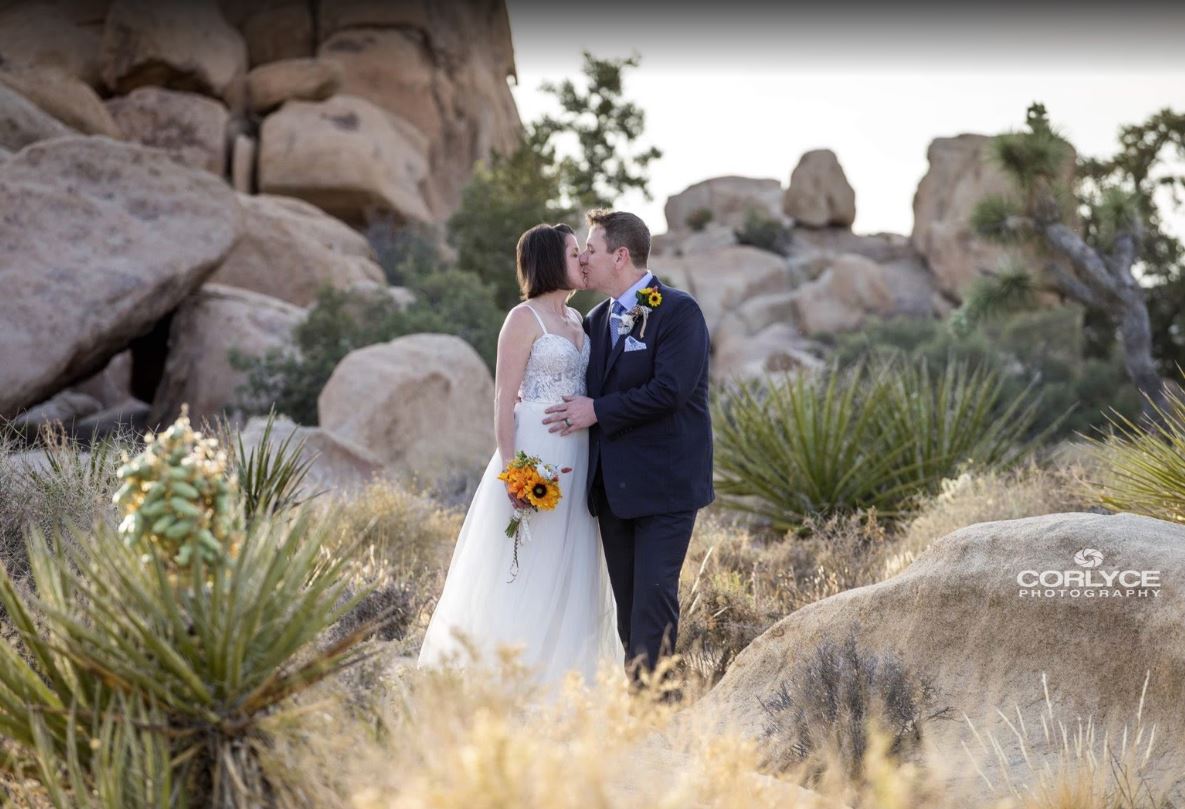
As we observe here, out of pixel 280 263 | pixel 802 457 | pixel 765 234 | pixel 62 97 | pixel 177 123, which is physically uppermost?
pixel 62 97

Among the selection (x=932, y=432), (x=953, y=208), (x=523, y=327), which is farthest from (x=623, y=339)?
(x=953, y=208)

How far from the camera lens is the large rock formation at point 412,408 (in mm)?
12977

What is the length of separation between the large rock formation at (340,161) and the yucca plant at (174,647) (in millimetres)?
28137

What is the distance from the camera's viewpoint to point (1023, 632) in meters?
4.81

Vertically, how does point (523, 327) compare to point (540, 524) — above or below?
above

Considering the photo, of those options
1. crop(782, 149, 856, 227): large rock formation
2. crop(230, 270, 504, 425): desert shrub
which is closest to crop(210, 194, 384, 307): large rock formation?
crop(230, 270, 504, 425): desert shrub

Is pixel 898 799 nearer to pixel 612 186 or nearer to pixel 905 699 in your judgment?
pixel 905 699

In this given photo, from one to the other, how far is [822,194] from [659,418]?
138 feet

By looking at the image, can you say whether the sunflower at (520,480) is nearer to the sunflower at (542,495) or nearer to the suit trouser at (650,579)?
the sunflower at (542,495)

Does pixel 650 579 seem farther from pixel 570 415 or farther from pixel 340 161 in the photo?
pixel 340 161

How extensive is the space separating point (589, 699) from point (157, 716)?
1091 mm

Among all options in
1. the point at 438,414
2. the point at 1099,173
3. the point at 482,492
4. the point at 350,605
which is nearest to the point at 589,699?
the point at 350,605

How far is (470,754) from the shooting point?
224 cm

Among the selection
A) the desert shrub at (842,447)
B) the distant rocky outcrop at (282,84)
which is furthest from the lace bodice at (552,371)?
the distant rocky outcrop at (282,84)
